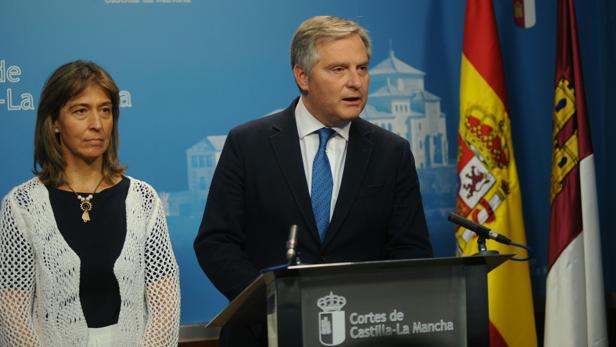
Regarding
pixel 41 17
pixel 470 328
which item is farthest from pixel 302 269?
pixel 41 17

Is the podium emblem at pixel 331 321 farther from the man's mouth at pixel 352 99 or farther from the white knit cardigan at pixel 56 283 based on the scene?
the man's mouth at pixel 352 99

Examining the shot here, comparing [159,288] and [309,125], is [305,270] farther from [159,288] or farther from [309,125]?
[309,125]

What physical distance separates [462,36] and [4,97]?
7.93 ft

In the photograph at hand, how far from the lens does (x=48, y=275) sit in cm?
286

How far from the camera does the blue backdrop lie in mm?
4531

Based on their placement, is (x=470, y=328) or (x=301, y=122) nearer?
(x=470, y=328)

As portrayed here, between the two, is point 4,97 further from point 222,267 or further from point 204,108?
point 222,267

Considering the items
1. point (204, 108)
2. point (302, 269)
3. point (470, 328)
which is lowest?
point (470, 328)

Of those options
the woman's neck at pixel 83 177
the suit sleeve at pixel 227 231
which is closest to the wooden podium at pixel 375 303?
the suit sleeve at pixel 227 231

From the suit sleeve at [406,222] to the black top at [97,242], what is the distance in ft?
3.05

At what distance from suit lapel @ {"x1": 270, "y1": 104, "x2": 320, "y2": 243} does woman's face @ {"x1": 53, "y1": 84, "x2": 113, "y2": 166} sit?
1.91 ft

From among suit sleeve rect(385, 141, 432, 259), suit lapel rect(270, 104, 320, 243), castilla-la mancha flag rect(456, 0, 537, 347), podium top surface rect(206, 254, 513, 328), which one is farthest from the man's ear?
castilla-la mancha flag rect(456, 0, 537, 347)

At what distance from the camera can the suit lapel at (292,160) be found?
3100 millimetres

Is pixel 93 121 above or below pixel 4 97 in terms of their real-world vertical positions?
below
